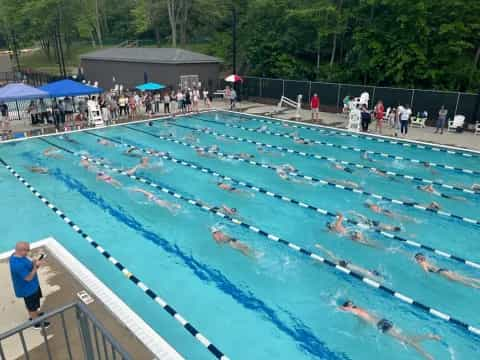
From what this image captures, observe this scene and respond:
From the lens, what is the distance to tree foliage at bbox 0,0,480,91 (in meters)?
21.1

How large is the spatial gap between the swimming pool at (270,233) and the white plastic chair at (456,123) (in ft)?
10.7

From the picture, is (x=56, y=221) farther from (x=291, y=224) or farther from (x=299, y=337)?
(x=299, y=337)

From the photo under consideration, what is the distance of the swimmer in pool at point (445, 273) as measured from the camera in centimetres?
698

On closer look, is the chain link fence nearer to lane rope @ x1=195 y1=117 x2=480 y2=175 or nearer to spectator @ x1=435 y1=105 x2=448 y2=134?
spectator @ x1=435 y1=105 x2=448 y2=134

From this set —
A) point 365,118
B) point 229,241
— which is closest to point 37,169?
point 229,241

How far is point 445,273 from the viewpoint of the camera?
23.8ft

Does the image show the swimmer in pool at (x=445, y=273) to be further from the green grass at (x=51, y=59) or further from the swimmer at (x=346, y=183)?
the green grass at (x=51, y=59)

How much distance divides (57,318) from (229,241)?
152 inches

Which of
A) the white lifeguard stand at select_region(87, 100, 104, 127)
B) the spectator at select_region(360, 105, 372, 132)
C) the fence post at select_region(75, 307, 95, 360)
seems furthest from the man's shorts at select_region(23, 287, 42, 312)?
the white lifeguard stand at select_region(87, 100, 104, 127)

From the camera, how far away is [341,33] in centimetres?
2602

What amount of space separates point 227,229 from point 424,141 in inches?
424

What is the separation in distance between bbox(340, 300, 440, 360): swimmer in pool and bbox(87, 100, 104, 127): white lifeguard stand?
16.6 meters

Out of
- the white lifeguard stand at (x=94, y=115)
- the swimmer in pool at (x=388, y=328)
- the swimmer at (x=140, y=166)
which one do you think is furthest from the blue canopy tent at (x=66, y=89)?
the swimmer in pool at (x=388, y=328)

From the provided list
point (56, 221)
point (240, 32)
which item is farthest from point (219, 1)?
point (56, 221)
